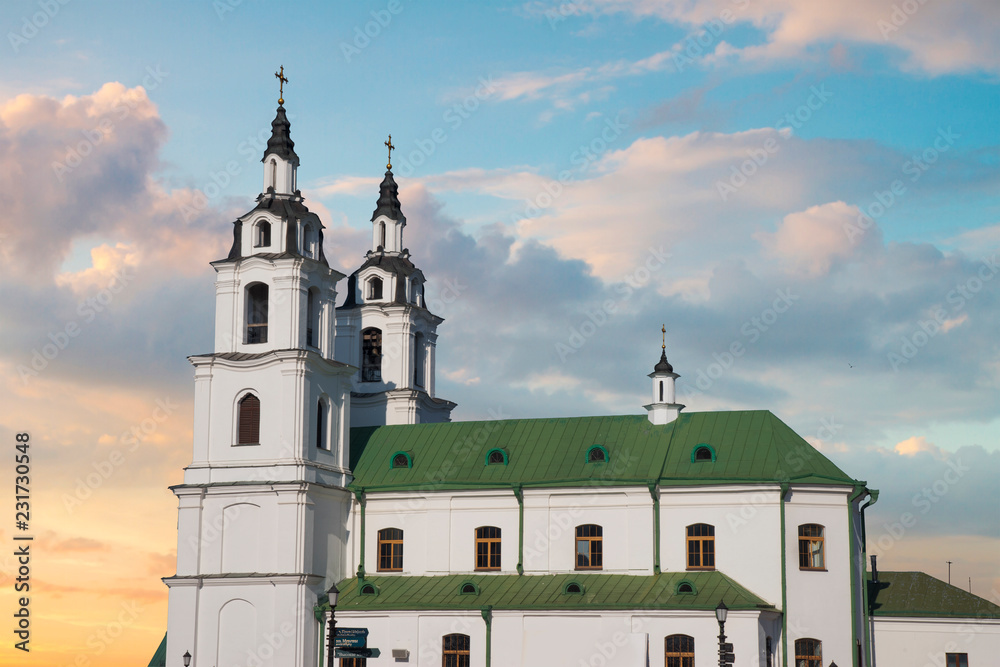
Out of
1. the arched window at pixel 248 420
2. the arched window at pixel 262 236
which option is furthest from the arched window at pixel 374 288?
the arched window at pixel 248 420

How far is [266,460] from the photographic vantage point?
4956 cm

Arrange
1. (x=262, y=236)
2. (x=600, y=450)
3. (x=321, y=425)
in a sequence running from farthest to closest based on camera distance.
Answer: (x=262, y=236)
(x=321, y=425)
(x=600, y=450)

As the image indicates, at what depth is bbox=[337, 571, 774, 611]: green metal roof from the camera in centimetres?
4522

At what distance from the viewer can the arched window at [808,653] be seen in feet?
149

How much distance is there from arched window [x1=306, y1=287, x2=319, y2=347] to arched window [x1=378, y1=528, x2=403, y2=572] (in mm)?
7879

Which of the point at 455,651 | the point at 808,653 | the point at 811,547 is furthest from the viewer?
the point at 455,651

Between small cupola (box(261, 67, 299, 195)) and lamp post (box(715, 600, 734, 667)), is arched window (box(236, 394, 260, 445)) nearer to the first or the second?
small cupola (box(261, 67, 299, 195))

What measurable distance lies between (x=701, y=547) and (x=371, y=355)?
62.6 feet

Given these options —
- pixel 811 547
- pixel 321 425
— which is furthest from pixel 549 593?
pixel 321 425

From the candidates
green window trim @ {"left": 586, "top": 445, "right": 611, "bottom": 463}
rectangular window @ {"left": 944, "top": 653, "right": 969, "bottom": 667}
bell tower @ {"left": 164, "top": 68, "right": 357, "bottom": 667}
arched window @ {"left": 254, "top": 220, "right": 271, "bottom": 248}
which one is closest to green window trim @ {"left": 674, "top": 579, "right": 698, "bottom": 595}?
green window trim @ {"left": 586, "top": 445, "right": 611, "bottom": 463}

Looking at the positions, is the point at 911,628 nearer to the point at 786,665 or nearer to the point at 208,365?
the point at 786,665

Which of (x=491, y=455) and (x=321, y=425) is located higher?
(x=321, y=425)

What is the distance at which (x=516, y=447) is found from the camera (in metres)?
52.4

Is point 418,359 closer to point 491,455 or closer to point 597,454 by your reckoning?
point 491,455
